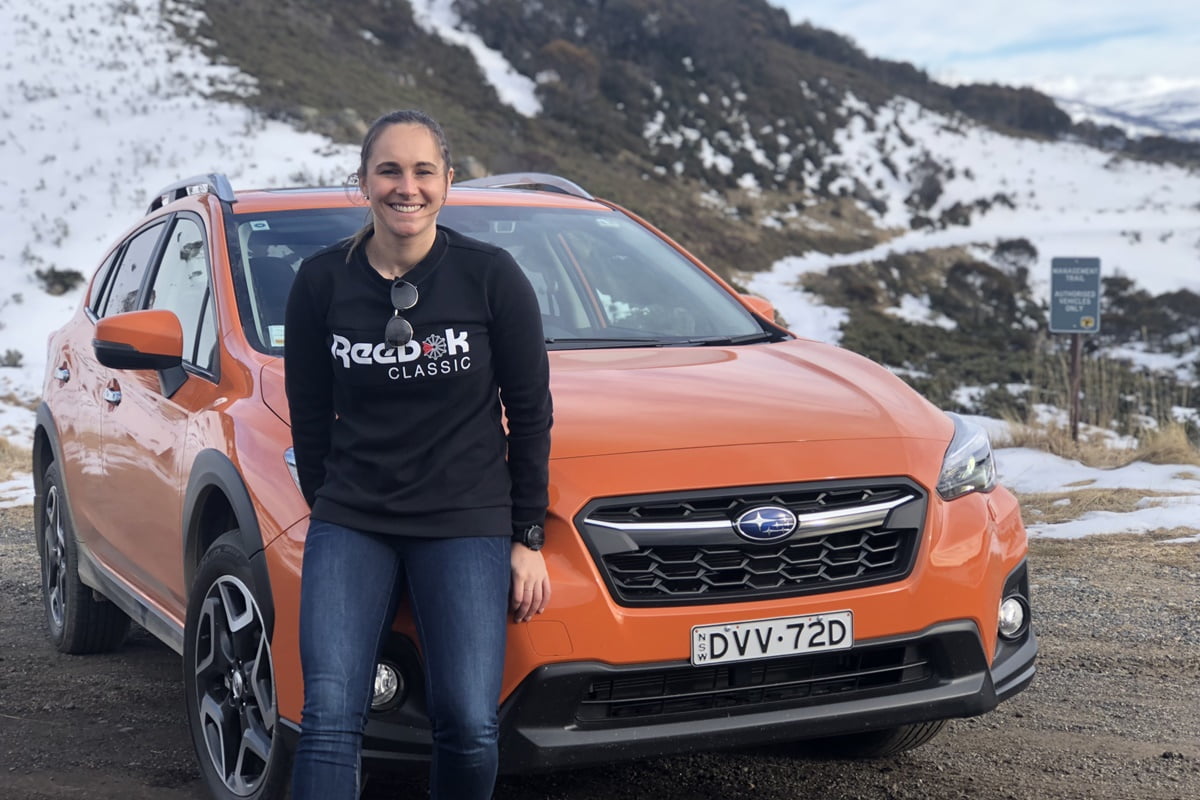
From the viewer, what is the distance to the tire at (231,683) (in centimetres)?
325

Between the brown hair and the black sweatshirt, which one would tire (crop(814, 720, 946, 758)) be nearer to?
the black sweatshirt

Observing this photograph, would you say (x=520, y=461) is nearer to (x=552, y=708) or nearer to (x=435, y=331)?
(x=435, y=331)

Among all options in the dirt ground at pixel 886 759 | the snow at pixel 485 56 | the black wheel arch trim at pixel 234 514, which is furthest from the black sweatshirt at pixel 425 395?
the snow at pixel 485 56

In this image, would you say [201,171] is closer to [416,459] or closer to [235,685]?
[235,685]

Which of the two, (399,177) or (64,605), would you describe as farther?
(64,605)

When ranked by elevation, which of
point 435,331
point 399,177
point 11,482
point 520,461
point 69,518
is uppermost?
point 399,177

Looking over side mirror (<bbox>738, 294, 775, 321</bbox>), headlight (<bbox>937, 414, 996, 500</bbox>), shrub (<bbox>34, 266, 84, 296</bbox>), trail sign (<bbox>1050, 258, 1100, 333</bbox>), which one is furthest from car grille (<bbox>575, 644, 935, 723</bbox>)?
shrub (<bbox>34, 266, 84, 296</bbox>)

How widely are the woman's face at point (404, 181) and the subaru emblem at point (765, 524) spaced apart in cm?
94

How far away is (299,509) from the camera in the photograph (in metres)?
3.12

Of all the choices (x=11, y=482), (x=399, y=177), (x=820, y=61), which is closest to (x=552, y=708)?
(x=399, y=177)

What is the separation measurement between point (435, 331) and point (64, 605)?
3383mm

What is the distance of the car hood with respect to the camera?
3197 mm

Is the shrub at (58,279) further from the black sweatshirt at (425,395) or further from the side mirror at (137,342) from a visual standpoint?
the black sweatshirt at (425,395)

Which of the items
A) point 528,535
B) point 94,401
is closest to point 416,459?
point 528,535
